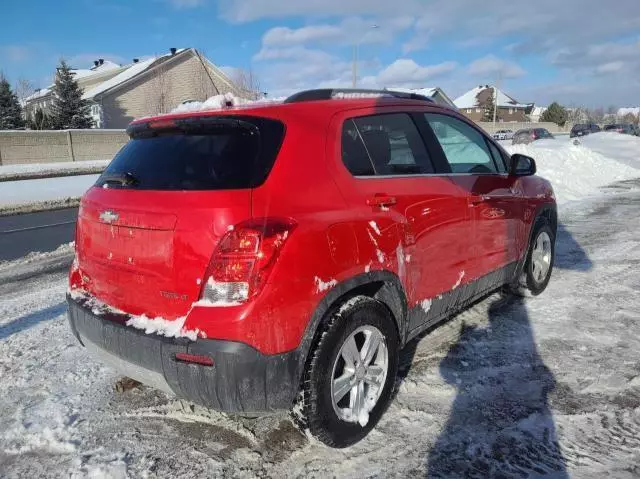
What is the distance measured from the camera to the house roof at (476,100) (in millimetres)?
93088

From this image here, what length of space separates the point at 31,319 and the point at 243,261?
3.41m

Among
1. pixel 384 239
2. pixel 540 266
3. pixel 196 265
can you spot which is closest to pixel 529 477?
pixel 384 239

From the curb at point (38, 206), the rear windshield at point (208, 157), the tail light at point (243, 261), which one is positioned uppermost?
the rear windshield at point (208, 157)

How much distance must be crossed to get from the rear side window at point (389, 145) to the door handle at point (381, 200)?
17 cm

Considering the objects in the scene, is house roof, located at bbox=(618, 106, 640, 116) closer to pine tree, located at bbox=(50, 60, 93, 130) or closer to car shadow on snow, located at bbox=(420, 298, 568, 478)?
pine tree, located at bbox=(50, 60, 93, 130)

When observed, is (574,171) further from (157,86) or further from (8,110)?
(8,110)

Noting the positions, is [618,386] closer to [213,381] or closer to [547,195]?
[547,195]

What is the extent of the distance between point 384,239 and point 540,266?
292 cm

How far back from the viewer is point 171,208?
2.46m

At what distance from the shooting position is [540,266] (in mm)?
5105

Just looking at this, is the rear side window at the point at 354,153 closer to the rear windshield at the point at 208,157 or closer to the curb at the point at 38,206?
the rear windshield at the point at 208,157

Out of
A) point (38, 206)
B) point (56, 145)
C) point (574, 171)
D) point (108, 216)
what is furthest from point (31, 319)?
point (56, 145)

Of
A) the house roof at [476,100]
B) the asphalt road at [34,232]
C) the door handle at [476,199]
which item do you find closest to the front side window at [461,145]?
the door handle at [476,199]

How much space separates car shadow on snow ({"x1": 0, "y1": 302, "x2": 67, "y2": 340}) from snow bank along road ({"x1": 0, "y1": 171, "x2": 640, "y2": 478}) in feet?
0.09
